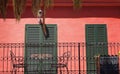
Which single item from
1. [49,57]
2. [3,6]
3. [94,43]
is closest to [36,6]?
[3,6]

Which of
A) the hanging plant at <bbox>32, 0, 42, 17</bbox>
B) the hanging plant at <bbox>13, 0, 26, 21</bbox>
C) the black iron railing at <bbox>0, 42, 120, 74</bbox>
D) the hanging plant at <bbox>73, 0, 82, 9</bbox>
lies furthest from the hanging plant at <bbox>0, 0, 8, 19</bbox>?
the black iron railing at <bbox>0, 42, 120, 74</bbox>

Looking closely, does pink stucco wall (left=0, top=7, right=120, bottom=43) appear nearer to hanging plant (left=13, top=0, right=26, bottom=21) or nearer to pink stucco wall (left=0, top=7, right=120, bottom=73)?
pink stucco wall (left=0, top=7, right=120, bottom=73)

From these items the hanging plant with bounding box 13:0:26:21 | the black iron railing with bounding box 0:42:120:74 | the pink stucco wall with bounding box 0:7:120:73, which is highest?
the pink stucco wall with bounding box 0:7:120:73

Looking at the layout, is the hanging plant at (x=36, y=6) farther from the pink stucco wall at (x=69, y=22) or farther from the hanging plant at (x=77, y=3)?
the pink stucco wall at (x=69, y=22)

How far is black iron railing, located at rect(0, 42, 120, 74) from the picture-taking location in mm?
12620

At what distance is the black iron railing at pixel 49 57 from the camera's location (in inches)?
497

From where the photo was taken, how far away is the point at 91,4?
13297mm

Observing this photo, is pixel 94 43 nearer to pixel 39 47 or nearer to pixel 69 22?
pixel 69 22

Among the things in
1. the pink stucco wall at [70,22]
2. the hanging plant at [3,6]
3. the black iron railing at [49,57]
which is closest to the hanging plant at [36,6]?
the hanging plant at [3,6]

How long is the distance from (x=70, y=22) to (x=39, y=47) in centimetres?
169

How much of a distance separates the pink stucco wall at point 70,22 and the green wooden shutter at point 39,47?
0.21 metres

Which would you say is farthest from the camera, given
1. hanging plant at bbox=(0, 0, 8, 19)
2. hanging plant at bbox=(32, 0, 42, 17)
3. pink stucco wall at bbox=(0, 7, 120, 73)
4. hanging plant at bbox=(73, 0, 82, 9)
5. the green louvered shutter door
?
pink stucco wall at bbox=(0, 7, 120, 73)

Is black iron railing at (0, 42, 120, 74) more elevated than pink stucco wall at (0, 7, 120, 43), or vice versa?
pink stucco wall at (0, 7, 120, 43)

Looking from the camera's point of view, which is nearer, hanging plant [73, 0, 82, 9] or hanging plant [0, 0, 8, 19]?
hanging plant [73, 0, 82, 9]
